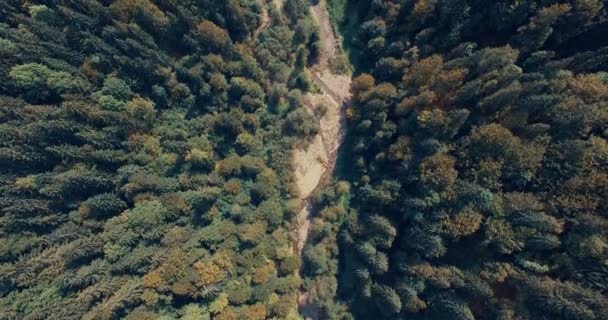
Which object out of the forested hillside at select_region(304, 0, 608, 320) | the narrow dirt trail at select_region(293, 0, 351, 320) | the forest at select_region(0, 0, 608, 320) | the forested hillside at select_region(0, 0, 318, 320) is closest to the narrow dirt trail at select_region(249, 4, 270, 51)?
the forest at select_region(0, 0, 608, 320)

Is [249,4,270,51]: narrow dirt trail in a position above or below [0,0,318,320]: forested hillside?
above

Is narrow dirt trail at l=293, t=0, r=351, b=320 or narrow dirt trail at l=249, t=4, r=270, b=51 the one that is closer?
narrow dirt trail at l=249, t=4, r=270, b=51

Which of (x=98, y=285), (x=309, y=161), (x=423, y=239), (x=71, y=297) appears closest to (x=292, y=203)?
(x=309, y=161)

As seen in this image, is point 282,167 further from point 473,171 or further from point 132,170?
point 473,171

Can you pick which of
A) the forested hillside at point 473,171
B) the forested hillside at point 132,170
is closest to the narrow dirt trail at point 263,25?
the forested hillside at point 132,170

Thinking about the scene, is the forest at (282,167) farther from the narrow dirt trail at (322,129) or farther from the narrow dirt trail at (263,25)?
the narrow dirt trail at (322,129)

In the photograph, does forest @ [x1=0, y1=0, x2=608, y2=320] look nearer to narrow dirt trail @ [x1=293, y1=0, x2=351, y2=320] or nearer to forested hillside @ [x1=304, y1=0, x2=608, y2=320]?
forested hillside @ [x1=304, y1=0, x2=608, y2=320]
